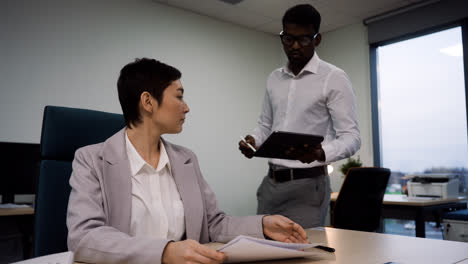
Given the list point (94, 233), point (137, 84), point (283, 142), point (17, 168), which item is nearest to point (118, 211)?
point (94, 233)

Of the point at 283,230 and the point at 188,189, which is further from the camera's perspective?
the point at 188,189

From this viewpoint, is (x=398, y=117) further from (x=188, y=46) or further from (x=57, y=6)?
(x=57, y=6)

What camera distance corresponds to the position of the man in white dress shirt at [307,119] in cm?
164

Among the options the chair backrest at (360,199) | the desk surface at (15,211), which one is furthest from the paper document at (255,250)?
the desk surface at (15,211)

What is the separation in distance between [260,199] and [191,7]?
3021 millimetres

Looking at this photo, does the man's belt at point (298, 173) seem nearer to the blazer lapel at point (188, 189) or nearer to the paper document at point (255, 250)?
the blazer lapel at point (188, 189)

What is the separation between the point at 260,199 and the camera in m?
1.82

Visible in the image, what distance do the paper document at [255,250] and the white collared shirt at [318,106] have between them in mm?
889

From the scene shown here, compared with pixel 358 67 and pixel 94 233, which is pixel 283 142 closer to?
pixel 94 233

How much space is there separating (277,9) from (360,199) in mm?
2670

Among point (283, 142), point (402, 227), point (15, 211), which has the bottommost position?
point (402, 227)

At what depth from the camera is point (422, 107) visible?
4.17m

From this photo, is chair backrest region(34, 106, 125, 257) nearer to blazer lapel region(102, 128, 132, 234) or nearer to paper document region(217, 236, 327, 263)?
blazer lapel region(102, 128, 132, 234)

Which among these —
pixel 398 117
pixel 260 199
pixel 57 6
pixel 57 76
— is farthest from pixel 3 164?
pixel 398 117
